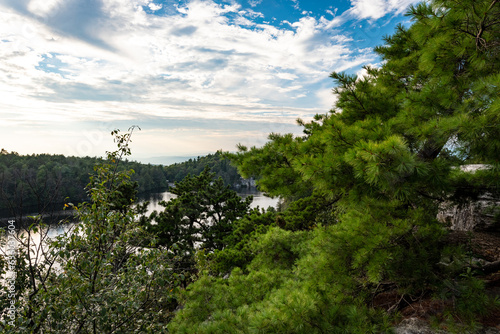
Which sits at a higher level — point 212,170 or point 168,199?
point 212,170

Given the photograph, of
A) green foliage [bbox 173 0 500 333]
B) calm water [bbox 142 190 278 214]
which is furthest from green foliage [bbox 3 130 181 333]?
calm water [bbox 142 190 278 214]

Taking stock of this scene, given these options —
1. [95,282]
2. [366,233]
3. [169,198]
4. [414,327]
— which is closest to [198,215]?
[95,282]

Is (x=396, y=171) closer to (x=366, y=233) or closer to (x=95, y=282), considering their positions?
(x=366, y=233)

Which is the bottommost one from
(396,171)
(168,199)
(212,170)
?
(168,199)

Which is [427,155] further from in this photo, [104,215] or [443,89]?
[104,215]

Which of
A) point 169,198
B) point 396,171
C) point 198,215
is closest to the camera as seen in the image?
point 396,171

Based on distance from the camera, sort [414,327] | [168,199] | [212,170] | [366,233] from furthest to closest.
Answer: [212,170] < [168,199] < [366,233] < [414,327]

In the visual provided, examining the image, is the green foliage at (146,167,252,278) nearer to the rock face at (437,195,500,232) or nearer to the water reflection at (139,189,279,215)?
the rock face at (437,195,500,232)

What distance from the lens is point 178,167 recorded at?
101062 mm

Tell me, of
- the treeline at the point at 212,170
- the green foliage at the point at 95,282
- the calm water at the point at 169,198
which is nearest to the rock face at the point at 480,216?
the green foliage at the point at 95,282

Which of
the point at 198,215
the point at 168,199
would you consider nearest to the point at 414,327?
the point at 198,215

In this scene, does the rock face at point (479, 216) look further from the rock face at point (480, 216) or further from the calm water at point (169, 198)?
the calm water at point (169, 198)

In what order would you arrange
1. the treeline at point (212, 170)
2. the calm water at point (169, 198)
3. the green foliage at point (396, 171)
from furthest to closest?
the treeline at point (212, 170) → the calm water at point (169, 198) → the green foliage at point (396, 171)

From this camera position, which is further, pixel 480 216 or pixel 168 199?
pixel 168 199
